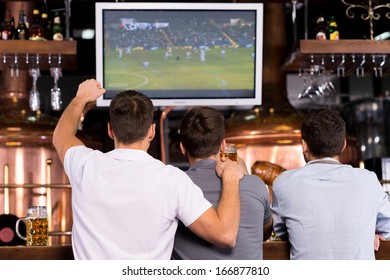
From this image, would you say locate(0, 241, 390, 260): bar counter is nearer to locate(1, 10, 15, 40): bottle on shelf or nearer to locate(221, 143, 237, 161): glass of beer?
locate(221, 143, 237, 161): glass of beer

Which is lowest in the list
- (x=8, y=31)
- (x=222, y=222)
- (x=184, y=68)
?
(x=222, y=222)

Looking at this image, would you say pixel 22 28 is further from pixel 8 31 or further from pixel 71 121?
pixel 71 121

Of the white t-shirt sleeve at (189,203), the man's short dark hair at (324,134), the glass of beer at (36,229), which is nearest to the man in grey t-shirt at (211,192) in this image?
the white t-shirt sleeve at (189,203)

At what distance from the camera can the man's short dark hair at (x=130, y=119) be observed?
2.08m

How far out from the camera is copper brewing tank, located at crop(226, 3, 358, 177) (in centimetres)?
513

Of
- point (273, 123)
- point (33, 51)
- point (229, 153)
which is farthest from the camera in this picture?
point (273, 123)

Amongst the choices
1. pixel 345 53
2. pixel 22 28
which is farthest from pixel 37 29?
pixel 345 53

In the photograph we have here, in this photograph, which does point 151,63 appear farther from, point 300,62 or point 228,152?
point 228,152

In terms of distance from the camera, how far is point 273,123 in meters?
5.20

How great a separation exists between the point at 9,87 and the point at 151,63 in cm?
180

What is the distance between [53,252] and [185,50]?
1.71m

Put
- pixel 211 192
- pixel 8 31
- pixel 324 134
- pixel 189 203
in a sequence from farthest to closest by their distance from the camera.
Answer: pixel 8 31 < pixel 324 134 < pixel 211 192 < pixel 189 203

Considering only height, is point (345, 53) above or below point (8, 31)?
below

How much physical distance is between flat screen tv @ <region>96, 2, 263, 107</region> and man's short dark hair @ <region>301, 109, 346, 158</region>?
4.95ft
